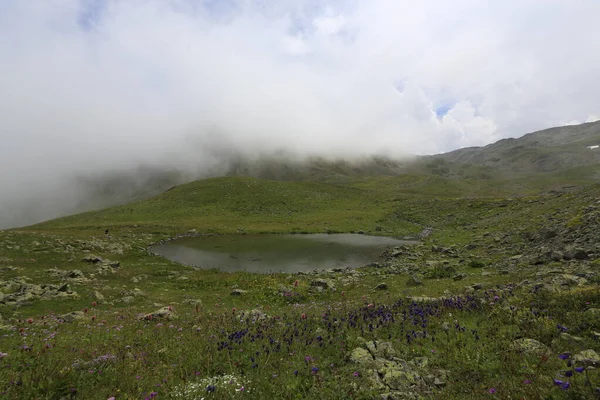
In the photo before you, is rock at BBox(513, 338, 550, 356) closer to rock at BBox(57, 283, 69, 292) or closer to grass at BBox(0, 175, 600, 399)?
grass at BBox(0, 175, 600, 399)

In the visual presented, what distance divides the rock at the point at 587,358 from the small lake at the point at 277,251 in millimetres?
28085

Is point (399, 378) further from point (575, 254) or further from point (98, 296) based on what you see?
point (98, 296)

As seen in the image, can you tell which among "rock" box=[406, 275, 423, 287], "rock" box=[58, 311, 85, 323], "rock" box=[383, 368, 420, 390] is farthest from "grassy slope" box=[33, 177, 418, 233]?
"rock" box=[383, 368, 420, 390]

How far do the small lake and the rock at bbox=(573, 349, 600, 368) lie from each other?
2808 centimetres

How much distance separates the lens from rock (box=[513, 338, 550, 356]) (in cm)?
629

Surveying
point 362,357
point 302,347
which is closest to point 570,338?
point 362,357

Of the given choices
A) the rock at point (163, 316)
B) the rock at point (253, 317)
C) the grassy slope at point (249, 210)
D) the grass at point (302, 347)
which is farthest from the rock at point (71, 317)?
the grassy slope at point (249, 210)

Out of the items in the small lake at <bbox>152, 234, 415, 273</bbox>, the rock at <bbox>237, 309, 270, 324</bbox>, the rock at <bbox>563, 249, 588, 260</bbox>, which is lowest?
the small lake at <bbox>152, 234, 415, 273</bbox>

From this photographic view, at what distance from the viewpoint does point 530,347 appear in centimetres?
660

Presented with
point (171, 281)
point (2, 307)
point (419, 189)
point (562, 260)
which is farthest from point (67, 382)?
point (419, 189)

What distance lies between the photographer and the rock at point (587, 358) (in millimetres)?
5168

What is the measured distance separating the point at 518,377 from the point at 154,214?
94.7 m

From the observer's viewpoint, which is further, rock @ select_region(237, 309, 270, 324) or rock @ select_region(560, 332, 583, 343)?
rock @ select_region(237, 309, 270, 324)

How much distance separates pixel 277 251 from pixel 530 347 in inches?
1537
